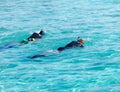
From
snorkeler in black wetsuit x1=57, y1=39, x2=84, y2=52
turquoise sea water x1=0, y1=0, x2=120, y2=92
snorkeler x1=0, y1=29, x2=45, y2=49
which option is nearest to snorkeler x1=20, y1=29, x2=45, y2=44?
snorkeler x1=0, y1=29, x2=45, y2=49

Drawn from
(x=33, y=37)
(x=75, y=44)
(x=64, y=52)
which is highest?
(x=33, y=37)

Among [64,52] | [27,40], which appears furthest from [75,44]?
[27,40]

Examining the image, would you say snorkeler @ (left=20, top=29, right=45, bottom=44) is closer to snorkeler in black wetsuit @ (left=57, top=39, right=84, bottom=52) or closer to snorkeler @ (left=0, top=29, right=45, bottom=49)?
snorkeler @ (left=0, top=29, right=45, bottom=49)

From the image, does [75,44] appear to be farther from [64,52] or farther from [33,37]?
[33,37]

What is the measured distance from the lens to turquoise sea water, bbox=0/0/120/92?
12.8 meters

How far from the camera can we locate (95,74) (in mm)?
13375

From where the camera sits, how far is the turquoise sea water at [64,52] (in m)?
12.8

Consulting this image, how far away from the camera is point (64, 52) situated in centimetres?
1641

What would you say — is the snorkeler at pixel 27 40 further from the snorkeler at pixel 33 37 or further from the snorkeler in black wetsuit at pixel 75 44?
the snorkeler in black wetsuit at pixel 75 44

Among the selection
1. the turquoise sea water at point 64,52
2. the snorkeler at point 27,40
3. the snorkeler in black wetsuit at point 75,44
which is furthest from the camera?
the snorkeler at point 27,40

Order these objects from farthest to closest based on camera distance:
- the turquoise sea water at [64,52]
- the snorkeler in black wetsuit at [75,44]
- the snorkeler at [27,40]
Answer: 1. the snorkeler at [27,40]
2. the snorkeler in black wetsuit at [75,44]
3. the turquoise sea water at [64,52]

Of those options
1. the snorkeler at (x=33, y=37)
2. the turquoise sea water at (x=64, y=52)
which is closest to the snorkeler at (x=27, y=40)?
the snorkeler at (x=33, y=37)

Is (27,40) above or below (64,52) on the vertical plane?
above

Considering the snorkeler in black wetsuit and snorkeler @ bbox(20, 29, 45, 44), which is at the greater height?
snorkeler @ bbox(20, 29, 45, 44)
